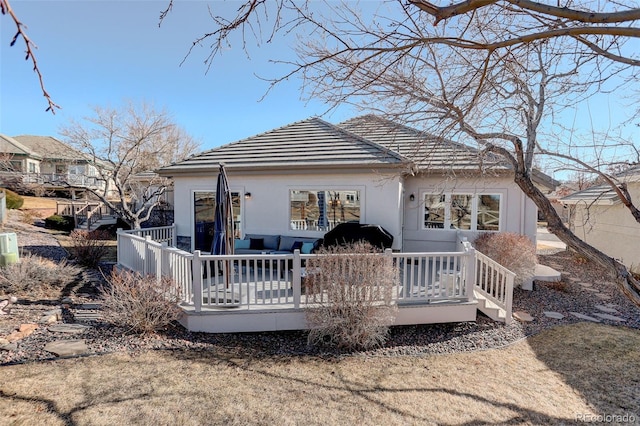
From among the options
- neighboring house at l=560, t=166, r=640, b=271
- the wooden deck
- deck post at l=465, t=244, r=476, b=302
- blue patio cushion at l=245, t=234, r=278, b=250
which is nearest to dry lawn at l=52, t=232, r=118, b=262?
blue patio cushion at l=245, t=234, r=278, b=250

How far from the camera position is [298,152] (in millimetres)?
10281

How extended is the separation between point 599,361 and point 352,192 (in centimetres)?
652

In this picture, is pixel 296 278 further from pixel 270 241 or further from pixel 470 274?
pixel 270 241

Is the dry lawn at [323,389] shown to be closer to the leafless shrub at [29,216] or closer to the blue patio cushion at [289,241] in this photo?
the blue patio cushion at [289,241]

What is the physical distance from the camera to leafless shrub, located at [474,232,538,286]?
26.7ft

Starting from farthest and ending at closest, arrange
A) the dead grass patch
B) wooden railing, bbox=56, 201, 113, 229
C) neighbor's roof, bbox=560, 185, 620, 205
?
wooden railing, bbox=56, 201, 113, 229
the dead grass patch
neighbor's roof, bbox=560, 185, 620, 205

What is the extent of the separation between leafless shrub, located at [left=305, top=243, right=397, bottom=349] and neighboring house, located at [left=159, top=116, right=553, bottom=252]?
3.76 meters

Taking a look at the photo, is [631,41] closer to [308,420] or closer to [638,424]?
[638,424]

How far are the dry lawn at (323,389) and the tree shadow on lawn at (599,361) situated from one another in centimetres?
2

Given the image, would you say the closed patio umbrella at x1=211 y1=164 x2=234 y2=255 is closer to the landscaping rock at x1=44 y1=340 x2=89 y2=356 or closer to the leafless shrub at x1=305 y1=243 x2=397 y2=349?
the leafless shrub at x1=305 y1=243 x2=397 y2=349

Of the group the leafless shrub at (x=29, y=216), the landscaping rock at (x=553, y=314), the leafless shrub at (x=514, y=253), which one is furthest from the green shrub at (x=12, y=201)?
the landscaping rock at (x=553, y=314)

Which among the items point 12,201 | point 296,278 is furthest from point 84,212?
point 296,278

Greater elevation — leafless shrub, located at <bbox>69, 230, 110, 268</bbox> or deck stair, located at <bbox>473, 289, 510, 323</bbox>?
leafless shrub, located at <bbox>69, 230, 110, 268</bbox>

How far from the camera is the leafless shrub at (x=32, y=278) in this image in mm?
7230
